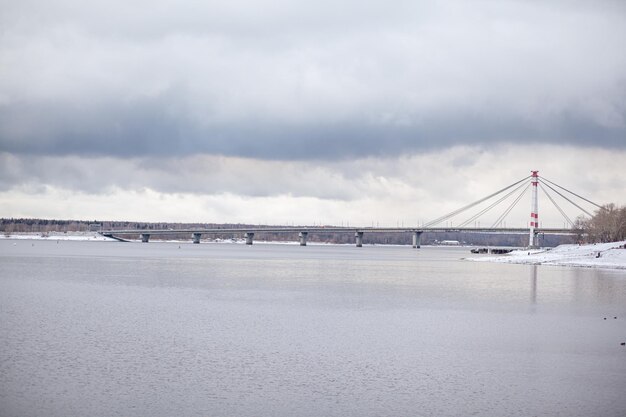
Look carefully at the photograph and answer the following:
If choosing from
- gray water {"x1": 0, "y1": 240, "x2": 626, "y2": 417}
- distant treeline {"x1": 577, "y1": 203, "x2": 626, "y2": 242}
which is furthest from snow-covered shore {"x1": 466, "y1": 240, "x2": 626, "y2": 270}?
gray water {"x1": 0, "y1": 240, "x2": 626, "y2": 417}

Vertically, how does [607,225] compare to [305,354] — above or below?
above

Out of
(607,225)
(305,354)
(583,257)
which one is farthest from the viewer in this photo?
(607,225)

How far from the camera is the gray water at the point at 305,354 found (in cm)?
1750

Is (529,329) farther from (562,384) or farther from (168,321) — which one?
Answer: (168,321)

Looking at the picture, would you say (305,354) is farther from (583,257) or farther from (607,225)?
(607,225)

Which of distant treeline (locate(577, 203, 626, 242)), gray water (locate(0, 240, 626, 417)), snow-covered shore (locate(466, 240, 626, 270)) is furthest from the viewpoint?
distant treeline (locate(577, 203, 626, 242))

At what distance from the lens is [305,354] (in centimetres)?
2397

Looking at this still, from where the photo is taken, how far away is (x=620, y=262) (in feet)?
299

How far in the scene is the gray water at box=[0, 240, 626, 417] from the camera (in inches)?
689

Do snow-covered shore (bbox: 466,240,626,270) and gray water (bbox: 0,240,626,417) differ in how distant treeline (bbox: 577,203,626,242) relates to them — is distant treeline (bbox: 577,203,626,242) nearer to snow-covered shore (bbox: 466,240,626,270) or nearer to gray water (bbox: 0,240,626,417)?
snow-covered shore (bbox: 466,240,626,270)

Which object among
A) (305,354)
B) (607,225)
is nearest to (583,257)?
(607,225)

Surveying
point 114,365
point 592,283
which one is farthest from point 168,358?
point 592,283

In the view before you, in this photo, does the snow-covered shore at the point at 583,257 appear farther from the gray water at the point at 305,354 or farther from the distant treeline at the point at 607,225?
the gray water at the point at 305,354

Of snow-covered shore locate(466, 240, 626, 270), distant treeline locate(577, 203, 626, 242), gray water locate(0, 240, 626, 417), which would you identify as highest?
distant treeline locate(577, 203, 626, 242)
